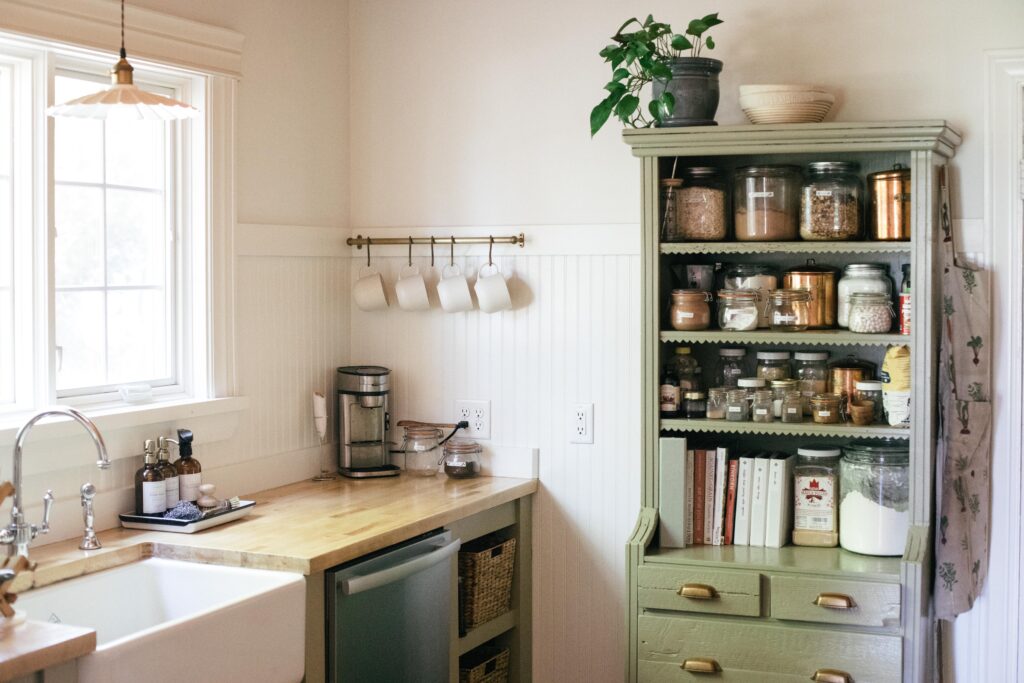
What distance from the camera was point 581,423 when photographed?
3.42m

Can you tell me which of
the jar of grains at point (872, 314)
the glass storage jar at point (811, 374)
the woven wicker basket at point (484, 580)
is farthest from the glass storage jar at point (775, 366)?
the woven wicker basket at point (484, 580)

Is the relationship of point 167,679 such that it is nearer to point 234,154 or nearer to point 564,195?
point 234,154

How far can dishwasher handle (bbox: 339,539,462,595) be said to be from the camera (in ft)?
Answer: 8.37

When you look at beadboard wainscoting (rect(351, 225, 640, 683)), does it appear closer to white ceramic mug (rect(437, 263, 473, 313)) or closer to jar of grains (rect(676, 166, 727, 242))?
white ceramic mug (rect(437, 263, 473, 313))

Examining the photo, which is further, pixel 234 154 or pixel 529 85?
pixel 529 85

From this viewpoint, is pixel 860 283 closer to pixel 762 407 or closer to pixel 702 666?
pixel 762 407

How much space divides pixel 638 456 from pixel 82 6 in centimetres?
195

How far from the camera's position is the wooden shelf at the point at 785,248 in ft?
9.26

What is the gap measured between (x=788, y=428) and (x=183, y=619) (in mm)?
1585

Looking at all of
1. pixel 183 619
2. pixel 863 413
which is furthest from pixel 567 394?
pixel 183 619

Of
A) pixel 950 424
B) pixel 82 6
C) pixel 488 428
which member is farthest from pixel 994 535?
pixel 82 6

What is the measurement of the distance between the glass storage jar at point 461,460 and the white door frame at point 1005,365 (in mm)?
1478

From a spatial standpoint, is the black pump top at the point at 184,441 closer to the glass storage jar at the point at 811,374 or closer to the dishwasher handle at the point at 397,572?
the dishwasher handle at the point at 397,572

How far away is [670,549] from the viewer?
2988 millimetres
